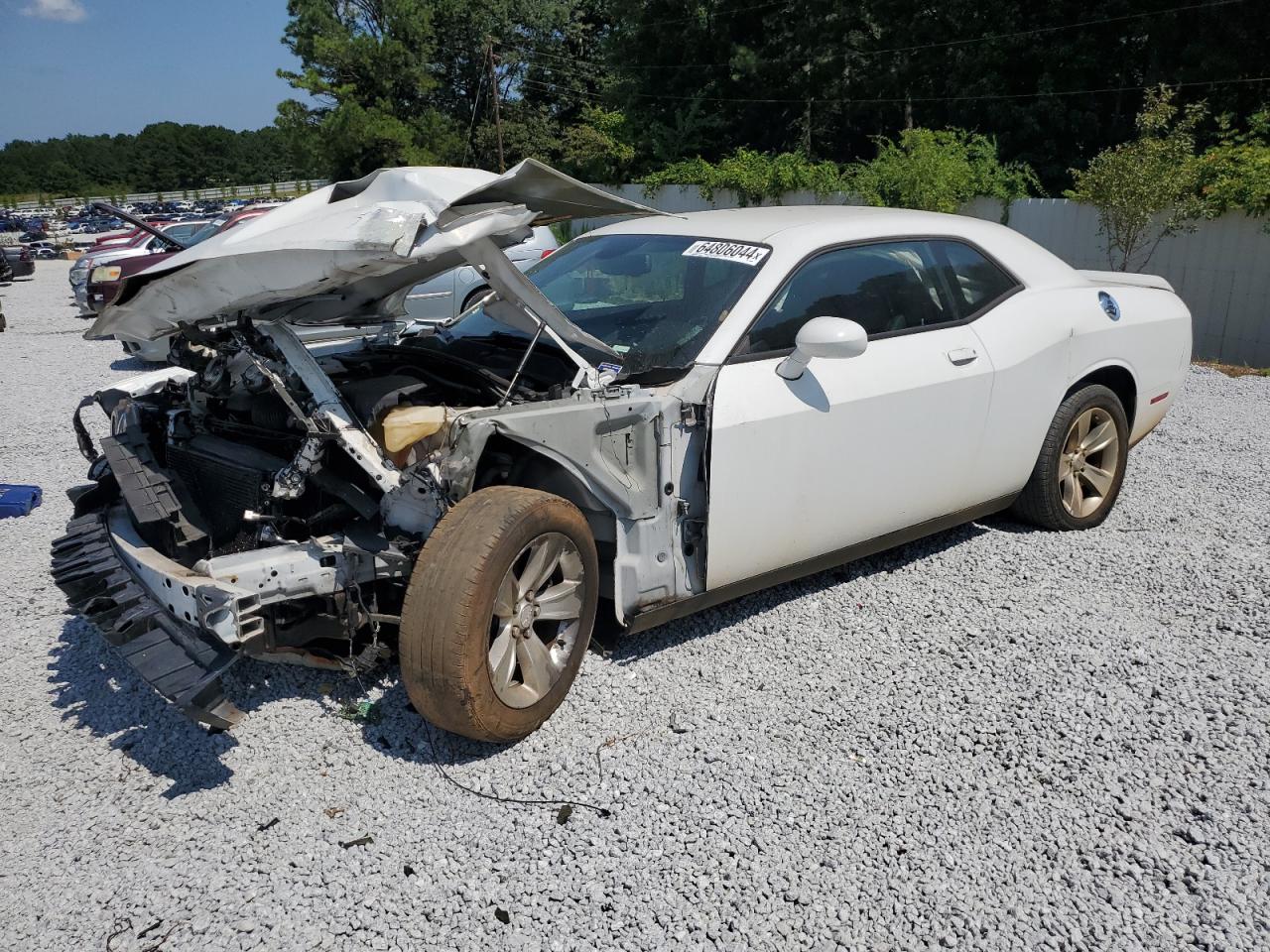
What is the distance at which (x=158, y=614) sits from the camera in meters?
3.12

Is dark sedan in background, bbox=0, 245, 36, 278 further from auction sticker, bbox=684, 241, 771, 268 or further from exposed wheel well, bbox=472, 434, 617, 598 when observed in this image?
exposed wheel well, bbox=472, 434, 617, 598

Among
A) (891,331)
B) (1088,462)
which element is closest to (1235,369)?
(1088,462)

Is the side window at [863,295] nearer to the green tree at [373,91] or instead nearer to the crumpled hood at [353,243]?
the crumpled hood at [353,243]

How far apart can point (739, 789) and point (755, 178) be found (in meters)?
20.8

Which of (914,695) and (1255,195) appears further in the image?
(1255,195)

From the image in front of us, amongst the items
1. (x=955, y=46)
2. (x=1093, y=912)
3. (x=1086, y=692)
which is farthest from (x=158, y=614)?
(x=955, y=46)

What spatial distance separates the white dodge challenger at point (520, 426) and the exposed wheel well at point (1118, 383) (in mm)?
182

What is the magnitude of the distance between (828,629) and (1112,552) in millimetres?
1754

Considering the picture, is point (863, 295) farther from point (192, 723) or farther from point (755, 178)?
point (755, 178)

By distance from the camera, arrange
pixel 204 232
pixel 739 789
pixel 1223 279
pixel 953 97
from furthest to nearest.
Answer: pixel 953 97, pixel 204 232, pixel 1223 279, pixel 739 789

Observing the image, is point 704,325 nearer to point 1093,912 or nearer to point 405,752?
A: point 405,752

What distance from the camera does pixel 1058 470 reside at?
478 centimetres

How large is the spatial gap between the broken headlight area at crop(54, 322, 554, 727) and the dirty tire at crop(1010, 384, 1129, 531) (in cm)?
269

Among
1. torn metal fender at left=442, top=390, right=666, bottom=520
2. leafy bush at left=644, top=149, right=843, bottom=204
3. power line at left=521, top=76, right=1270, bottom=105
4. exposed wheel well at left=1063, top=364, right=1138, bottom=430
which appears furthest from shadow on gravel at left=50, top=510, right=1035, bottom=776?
power line at left=521, top=76, right=1270, bottom=105
